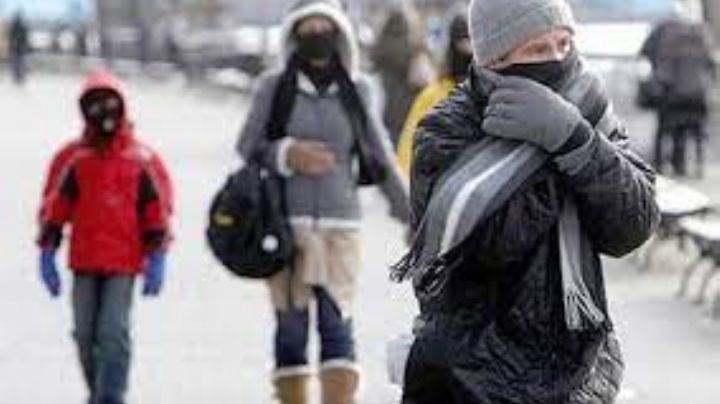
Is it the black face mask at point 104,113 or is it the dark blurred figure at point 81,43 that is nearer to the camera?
the black face mask at point 104,113

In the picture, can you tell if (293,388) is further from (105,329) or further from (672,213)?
(672,213)

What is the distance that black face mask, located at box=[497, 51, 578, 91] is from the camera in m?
4.97

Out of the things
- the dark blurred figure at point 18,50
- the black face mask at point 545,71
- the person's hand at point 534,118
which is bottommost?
the dark blurred figure at point 18,50

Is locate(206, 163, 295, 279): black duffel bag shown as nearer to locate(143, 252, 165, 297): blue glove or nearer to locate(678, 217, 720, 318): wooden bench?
locate(143, 252, 165, 297): blue glove

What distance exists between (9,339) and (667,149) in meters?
11.3

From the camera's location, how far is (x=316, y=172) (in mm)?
8766

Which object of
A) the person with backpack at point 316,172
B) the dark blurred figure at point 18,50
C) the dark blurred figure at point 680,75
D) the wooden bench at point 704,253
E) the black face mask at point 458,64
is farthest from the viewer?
the dark blurred figure at point 18,50

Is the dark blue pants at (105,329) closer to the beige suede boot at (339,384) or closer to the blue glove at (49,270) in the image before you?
the blue glove at (49,270)

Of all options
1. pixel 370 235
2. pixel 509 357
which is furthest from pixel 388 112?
pixel 509 357

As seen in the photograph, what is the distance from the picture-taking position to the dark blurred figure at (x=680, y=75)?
67.2 feet

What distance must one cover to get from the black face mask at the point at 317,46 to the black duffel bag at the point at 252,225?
49 cm

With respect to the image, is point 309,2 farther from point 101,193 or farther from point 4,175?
point 4,175

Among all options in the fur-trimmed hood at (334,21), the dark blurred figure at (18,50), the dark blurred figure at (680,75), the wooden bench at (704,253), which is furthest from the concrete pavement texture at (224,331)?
the dark blurred figure at (18,50)

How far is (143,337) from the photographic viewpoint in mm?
12070
